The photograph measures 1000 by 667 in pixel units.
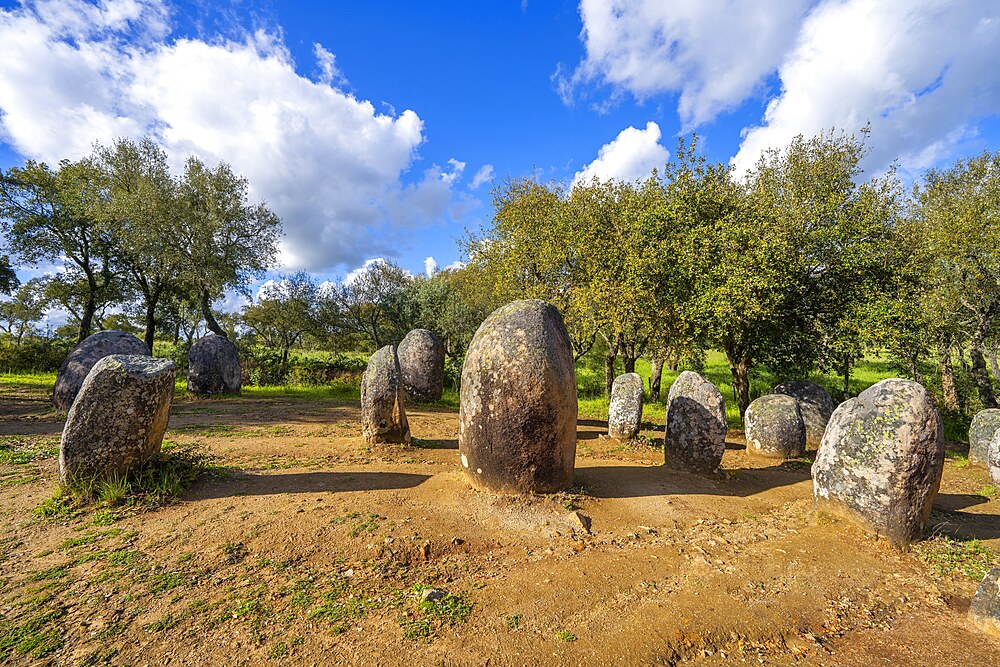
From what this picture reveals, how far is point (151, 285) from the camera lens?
28.0 metres

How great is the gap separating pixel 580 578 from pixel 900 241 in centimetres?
1439

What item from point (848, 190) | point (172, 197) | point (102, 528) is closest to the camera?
point (102, 528)

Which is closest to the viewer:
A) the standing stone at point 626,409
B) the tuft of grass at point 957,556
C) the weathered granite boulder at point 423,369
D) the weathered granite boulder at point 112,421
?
the tuft of grass at point 957,556

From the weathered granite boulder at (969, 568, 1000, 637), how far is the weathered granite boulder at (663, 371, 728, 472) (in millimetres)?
4583

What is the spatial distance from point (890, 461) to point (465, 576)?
6062 millimetres

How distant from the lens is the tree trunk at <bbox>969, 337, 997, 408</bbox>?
16891 mm

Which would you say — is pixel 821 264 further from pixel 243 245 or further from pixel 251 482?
pixel 243 245

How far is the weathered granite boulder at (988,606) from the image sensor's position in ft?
14.1

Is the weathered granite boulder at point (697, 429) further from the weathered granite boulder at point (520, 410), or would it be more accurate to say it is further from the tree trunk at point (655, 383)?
the tree trunk at point (655, 383)

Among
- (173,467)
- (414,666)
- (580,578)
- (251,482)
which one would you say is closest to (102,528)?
(173,467)

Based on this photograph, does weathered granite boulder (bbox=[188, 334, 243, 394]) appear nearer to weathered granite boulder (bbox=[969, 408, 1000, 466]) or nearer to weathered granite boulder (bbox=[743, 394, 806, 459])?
weathered granite boulder (bbox=[743, 394, 806, 459])

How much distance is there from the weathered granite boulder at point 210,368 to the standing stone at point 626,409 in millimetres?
16532

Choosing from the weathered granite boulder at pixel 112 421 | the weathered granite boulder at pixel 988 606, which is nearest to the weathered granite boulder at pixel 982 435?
the weathered granite boulder at pixel 988 606

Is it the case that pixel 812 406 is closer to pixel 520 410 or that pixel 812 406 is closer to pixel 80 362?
pixel 520 410
